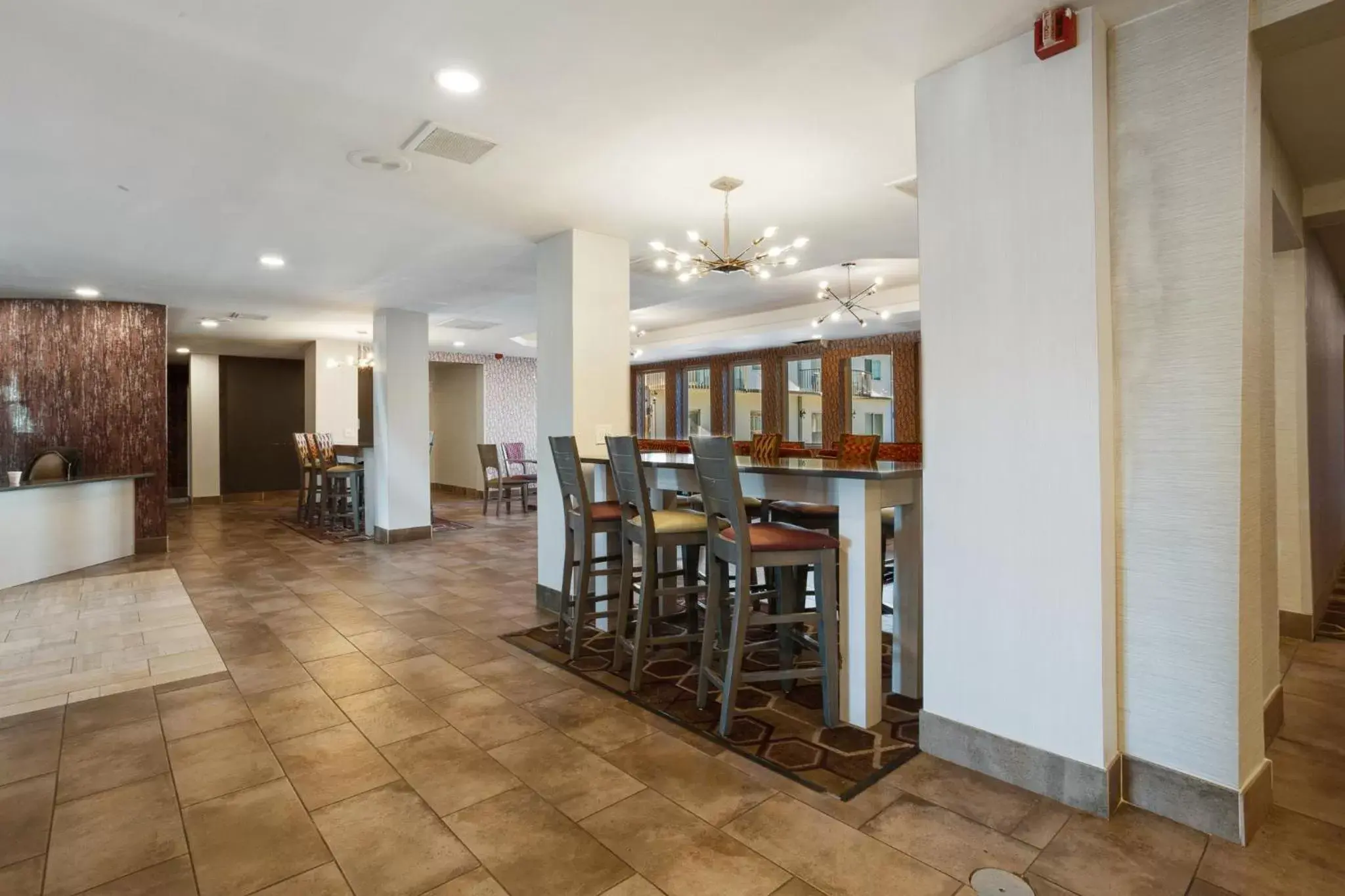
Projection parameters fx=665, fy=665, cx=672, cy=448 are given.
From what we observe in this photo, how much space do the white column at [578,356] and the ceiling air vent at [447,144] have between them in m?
1.13

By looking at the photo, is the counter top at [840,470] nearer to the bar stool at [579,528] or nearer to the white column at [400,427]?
the bar stool at [579,528]

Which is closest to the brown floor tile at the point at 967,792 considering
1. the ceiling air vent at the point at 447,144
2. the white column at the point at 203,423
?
the ceiling air vent at the point at 447,144

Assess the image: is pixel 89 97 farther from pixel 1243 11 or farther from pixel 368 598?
pixel 1243 11

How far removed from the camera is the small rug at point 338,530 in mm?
7051

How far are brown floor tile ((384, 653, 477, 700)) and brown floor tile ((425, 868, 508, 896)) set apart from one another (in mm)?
1258

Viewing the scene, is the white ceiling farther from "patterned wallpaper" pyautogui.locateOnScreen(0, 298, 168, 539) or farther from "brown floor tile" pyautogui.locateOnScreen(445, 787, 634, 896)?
"brown floor tile" pyautogui.locateOnScreen(445, 787, 634, 896)

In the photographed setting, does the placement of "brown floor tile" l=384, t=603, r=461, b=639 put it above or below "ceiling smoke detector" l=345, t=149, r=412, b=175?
below

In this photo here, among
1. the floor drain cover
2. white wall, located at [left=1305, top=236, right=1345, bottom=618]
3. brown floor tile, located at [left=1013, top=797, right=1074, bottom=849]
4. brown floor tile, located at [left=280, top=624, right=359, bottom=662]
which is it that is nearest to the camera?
the floor drain cover

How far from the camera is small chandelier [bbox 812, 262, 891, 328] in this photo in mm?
6941

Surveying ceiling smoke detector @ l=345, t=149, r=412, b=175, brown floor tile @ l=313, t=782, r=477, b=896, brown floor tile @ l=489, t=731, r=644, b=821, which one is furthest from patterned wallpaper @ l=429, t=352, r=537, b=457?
brown floor tile @ l=313, t=782, r=477, b=896

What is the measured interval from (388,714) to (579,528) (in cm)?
118

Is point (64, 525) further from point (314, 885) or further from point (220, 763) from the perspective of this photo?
point (314, 885)

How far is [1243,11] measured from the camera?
1.83 metres

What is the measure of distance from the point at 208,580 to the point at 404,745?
3.80m
